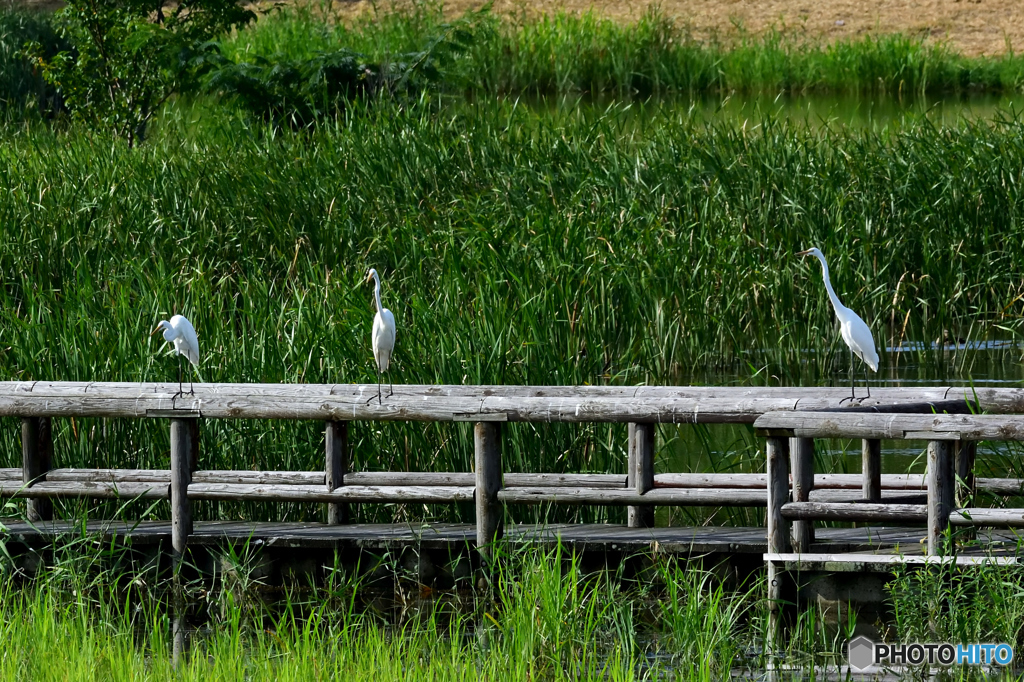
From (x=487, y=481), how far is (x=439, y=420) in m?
0.35

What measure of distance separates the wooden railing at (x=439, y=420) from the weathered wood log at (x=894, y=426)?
0.65ft

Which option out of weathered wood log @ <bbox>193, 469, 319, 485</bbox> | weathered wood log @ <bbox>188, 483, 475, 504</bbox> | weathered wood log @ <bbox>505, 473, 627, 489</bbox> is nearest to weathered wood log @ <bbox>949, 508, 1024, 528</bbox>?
weathered wood log @ <bbox>505, 473, 627, 489</bbox>

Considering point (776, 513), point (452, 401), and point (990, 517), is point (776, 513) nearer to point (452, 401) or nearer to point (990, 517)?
point (990, 517)

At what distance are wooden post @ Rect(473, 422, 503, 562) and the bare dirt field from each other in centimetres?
1922

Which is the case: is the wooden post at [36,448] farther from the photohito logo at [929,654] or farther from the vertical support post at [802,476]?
the photohito logo at [929,654]

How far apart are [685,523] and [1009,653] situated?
2192 mm

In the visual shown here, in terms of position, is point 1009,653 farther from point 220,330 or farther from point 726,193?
point 726,193

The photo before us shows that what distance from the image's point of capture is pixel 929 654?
470cm

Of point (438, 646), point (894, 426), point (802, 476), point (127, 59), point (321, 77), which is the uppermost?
point (127, 59)

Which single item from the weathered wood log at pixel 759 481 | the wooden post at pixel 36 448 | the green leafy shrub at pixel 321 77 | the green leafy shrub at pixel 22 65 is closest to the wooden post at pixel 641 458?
the weathered wood log at pixel 759 481

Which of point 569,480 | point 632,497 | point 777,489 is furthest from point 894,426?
point 569,480

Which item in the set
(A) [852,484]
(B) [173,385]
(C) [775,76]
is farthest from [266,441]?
(C) [775,76]

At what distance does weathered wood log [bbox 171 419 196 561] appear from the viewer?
615 cm

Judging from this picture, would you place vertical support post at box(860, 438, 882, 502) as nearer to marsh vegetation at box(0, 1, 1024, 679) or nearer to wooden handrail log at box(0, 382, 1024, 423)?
wooden handrail log at box(0, 382, 1024, 423)
